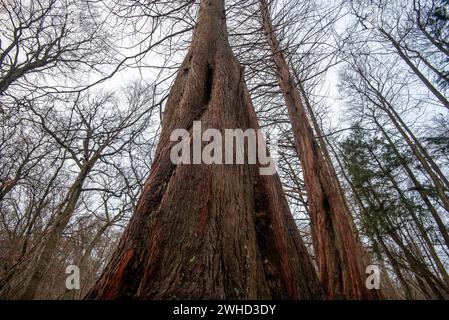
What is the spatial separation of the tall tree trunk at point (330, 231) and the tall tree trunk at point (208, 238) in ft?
2.77

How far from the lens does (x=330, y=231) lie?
2.01m

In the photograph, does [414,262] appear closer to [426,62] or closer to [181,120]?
[426,62]

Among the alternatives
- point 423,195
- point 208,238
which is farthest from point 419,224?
point 208,238

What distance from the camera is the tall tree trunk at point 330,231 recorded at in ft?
5.63

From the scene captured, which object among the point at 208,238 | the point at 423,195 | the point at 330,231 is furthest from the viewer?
the point at 423,195

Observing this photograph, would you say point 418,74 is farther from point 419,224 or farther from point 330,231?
point 330,231

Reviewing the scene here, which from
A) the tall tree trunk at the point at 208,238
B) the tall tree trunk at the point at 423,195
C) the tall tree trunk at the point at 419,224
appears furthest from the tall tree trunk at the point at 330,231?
the tall tree trunk at the point at 419,224

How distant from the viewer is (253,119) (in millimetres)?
1853

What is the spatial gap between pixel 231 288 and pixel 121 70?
337cm

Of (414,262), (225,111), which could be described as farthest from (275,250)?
(414,262)

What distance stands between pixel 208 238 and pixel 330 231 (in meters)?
1.53

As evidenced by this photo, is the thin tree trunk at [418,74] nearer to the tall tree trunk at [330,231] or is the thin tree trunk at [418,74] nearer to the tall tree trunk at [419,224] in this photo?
the tall tree trunk at [419,224]

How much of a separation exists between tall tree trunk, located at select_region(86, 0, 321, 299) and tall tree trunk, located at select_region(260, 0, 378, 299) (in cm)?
85

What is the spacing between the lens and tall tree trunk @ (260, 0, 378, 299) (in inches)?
67.6
